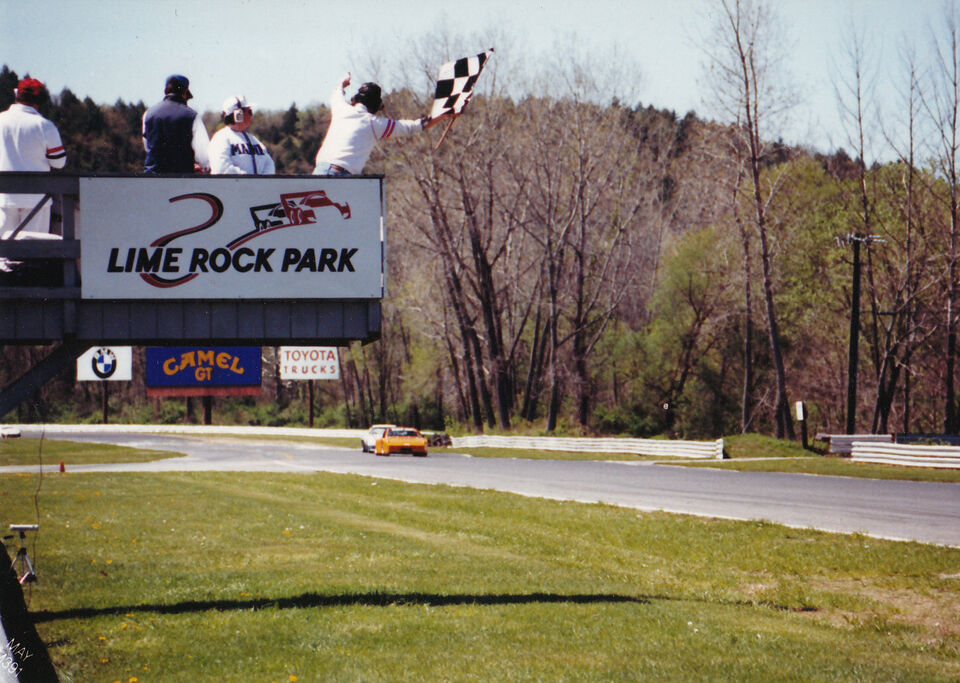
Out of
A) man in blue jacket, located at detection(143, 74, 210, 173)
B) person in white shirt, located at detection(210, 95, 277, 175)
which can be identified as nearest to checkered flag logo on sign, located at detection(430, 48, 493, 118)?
person in white shirt, located at detection(210, 95, 277, 175)

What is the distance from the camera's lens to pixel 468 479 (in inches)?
1126

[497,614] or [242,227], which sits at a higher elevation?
[242,227]

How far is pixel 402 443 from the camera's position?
4628 cm

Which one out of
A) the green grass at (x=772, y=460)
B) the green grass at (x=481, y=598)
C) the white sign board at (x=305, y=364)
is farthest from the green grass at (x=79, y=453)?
the green grass at (x=481, y=598)

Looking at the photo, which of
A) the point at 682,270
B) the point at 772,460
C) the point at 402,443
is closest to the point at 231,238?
the point at 772,460

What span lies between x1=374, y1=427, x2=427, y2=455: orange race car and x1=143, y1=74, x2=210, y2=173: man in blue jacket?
119 feet

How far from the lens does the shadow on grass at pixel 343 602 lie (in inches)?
362

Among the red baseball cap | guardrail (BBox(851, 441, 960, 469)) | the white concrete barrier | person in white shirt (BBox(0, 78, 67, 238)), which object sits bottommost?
the white concrete barrier

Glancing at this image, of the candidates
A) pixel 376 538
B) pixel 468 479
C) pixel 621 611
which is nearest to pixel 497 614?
pixel 621 611

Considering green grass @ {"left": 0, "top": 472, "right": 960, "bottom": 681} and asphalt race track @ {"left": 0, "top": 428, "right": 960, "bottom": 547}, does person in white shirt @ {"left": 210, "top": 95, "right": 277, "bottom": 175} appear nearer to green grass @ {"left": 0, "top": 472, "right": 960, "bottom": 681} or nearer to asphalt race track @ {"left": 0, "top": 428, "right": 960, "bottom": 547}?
green grass @ {"left": 0, "top": 472, "right": 960, "bottom": 681}

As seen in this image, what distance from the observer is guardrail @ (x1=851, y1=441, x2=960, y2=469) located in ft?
100

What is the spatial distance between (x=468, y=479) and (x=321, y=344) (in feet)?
61.1

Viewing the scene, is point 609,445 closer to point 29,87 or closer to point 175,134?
point 175,134

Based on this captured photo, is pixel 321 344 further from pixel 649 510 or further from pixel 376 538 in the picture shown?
pixel 649 510
